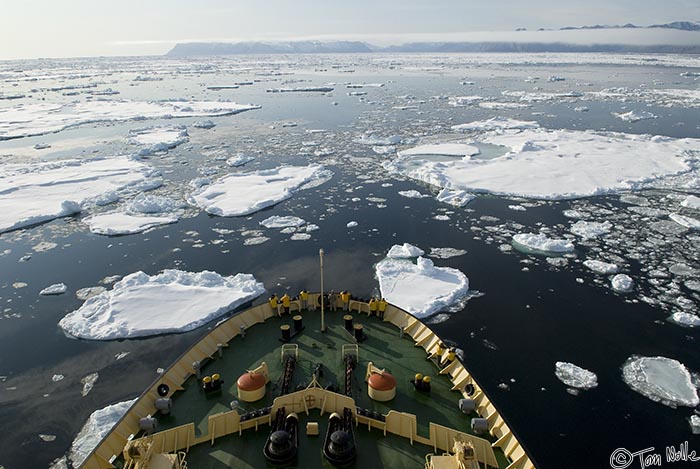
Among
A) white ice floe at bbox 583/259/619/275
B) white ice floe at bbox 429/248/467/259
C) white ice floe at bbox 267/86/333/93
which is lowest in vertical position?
white ice floe at bbox 267/86/333/93

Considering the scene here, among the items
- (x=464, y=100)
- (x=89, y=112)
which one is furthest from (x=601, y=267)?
(x=89, y=112)

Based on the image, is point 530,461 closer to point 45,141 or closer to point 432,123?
point 432,123

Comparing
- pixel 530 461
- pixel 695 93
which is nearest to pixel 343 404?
pixel 530 461

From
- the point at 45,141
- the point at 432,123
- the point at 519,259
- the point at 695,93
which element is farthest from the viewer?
the point at 695,93

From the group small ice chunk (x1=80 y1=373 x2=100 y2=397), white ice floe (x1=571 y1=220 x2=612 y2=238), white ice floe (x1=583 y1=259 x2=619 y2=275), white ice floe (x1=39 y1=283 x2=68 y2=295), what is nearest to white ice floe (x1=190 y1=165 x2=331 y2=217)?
white ice floe (x1=39 y1=283 x2=68 y2=295)

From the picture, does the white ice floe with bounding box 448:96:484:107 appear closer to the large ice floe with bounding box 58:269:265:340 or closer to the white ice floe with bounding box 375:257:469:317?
the white ice floe with bounding box 375:257:469:317

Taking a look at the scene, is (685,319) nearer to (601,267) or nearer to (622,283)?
(622,283)

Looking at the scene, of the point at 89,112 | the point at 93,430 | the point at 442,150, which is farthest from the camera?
the point at 89,112
